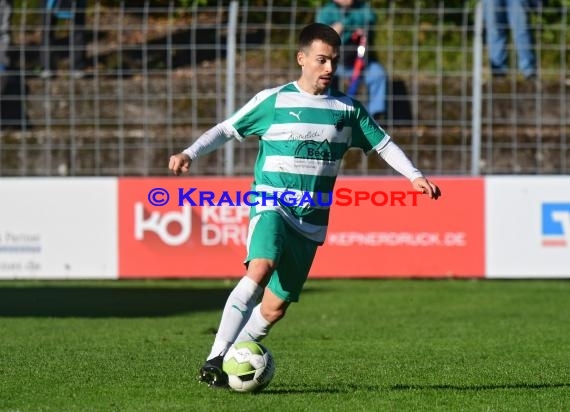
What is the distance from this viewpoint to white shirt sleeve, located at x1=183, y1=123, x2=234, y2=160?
297 inches

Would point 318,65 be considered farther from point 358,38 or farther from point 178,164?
point 358,38

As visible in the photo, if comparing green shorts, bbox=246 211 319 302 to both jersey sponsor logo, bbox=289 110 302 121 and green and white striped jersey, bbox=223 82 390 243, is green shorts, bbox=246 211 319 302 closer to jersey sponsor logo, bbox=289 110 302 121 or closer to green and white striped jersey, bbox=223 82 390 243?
green and white striped jersey, bbox=223 82 390 243

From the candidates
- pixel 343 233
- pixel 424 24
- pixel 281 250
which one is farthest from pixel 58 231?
pixel 281 250

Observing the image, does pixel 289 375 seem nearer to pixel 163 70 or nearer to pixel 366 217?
pixel 366 217

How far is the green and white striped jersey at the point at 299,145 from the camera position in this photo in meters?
7.72

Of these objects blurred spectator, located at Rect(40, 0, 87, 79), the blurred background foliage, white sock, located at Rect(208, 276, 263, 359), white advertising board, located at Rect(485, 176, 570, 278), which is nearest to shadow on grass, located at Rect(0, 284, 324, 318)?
white advertising board, located at Rect(485, 176, 570, 278)

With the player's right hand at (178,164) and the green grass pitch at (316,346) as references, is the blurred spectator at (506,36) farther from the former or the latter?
the player's right hand at (178,164)

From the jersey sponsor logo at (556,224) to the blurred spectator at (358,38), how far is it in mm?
2482

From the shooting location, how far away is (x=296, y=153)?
774 centimetres

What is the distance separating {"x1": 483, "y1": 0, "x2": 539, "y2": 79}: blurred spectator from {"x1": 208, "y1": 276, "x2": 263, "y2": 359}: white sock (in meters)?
9.95

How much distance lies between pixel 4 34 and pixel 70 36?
995mm

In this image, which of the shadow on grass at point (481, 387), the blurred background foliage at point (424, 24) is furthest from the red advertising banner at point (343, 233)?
the shadow on grass at point (481, 387)

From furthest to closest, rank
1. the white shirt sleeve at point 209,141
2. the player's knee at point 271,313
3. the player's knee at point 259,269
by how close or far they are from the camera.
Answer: the player's knee at point 271,313, the white shirt sleeve at point 209,141, the player's knee at point 259,269

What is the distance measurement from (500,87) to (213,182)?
12.9 ft
